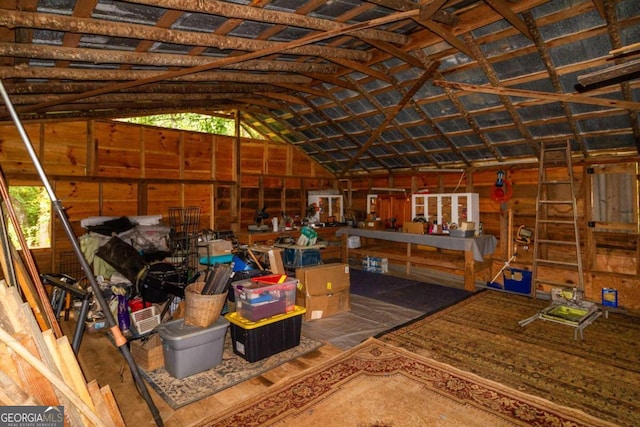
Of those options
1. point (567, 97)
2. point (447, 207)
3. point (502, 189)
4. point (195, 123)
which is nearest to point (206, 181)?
point (195, 123)

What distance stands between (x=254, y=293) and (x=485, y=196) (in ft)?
18.7

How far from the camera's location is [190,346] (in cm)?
320

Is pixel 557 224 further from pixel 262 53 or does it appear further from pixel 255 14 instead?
pixel 255 14

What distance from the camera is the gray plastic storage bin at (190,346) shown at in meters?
3.15

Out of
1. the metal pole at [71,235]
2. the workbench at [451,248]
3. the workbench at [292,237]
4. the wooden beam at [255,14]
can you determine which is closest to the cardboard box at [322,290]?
the workbench at [292,237]

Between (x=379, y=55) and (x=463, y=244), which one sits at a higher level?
(x=379, y=55)

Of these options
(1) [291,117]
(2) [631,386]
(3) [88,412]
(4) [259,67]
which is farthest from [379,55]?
(3) [88,412]

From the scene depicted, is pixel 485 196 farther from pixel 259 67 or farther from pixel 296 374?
pixel 296 374

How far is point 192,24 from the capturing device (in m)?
3.42

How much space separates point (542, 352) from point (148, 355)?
415 cm

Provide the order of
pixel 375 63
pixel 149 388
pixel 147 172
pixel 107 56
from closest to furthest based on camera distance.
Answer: pixel 149 388 < pixel 107 56 < pixel 375 63 < pixel 147 172

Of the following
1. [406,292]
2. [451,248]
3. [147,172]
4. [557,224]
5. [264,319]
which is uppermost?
[147,172]

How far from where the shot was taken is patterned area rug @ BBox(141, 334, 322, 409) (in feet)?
9.64

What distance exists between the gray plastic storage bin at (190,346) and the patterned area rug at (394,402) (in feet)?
2.38
